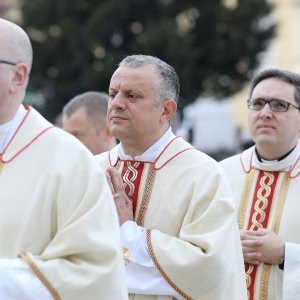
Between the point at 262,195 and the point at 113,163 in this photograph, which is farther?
the point at 262,195

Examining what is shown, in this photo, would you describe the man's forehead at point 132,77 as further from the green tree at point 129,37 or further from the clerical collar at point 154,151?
the green tree at point 129,37

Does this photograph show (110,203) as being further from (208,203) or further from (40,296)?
(208,203)

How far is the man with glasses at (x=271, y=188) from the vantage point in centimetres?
495

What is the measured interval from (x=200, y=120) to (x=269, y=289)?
16106 millimetres

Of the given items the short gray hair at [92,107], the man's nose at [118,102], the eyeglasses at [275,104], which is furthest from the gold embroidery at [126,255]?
the short gray hair at [92,107]

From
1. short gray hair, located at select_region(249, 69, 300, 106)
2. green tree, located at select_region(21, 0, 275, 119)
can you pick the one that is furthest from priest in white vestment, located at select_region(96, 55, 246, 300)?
green tree, located at select_region(21, 0, 275, 119)

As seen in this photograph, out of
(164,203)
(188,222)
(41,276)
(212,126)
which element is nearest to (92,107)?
(164,203)

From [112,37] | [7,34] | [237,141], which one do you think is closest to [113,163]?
[7,34]

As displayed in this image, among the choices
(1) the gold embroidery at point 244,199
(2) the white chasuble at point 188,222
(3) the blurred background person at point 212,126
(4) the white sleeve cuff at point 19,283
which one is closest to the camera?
(4) the white sleeve cuff at point 19,283

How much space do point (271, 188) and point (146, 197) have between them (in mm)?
1070

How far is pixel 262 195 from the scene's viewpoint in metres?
5.26

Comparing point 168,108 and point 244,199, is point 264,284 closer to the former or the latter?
point 244,199

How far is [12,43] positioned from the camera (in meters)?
3.61

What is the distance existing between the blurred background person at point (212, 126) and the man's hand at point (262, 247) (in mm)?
14134
